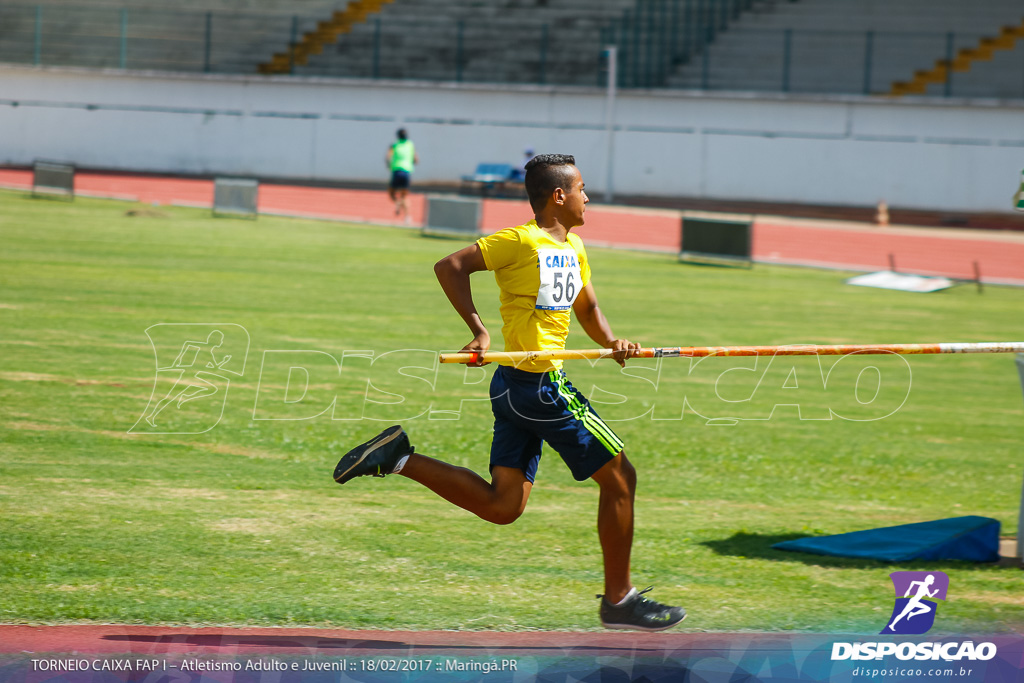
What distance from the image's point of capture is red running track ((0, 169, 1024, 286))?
2497 centimetres

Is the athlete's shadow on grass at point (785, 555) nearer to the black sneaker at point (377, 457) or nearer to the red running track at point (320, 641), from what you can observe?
the red running track at point (320, 641)

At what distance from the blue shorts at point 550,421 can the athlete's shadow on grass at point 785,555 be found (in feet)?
6.40

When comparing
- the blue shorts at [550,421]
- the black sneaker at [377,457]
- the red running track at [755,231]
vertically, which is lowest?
the black sneaker at [377,457]

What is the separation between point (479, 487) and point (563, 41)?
38.3 m

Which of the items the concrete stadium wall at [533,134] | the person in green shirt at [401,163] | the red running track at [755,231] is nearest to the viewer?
the red running track at [755,231]

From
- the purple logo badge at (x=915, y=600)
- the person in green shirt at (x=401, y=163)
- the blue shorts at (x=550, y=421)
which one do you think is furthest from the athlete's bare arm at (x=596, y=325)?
the person in green shirt at (x=401, y=163)

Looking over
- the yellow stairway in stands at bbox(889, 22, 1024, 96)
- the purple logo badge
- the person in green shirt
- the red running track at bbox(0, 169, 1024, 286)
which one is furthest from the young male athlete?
the yellow stairway in stands at bbox(889, 22, 1024, 96)

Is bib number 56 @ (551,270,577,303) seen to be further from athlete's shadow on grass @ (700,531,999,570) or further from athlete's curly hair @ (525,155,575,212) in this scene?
athlete's shadow on grass @ (700,531,999,570)

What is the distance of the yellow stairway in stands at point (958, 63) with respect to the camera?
3741 cm

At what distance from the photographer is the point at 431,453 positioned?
851cm

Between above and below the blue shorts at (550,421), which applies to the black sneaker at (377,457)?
below

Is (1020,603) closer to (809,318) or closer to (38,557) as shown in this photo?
(38,557)

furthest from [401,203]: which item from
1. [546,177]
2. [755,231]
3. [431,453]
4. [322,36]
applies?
[546,177]

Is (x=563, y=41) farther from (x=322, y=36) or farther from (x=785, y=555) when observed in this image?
(x=785, y=555)
